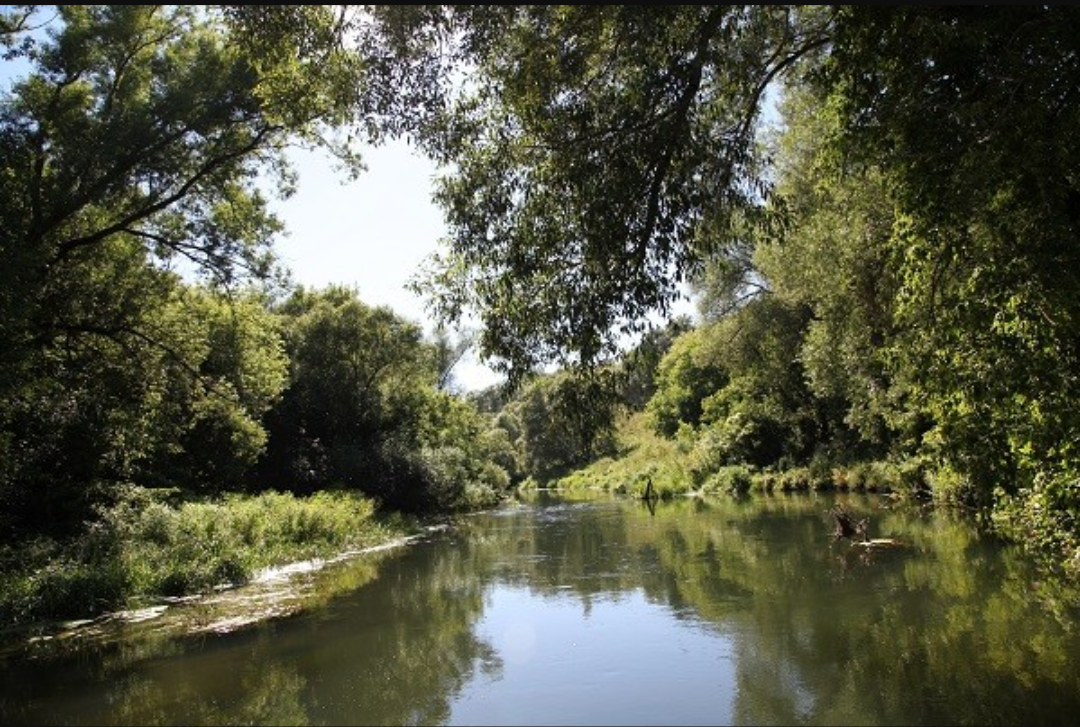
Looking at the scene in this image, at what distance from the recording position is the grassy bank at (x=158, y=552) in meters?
13.4

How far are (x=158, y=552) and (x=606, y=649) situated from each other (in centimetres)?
1063

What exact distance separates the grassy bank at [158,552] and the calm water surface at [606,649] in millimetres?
888

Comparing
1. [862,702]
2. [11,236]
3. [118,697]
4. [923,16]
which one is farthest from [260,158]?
[862,702]

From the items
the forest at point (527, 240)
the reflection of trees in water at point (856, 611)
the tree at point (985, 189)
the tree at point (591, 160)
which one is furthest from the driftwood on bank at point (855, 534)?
the tree at point (591, 160)

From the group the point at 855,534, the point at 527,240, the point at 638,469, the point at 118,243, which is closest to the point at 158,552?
the point at 118,243

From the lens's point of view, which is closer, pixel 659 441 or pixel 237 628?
pixel 237 628

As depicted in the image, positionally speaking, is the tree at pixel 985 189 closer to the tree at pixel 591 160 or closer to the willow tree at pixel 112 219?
the tree at pixel 591 160

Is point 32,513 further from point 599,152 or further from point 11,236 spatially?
point 599,152

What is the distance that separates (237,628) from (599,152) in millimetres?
9604

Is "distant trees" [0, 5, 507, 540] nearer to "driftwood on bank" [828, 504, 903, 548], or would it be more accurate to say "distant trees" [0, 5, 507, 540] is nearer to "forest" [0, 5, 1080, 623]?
"forest" [0, 5, 1080, 623]

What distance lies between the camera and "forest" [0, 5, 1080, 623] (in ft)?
23.5

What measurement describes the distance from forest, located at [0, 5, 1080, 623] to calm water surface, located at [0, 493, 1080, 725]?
1.67 m

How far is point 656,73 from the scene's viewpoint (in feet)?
25.2

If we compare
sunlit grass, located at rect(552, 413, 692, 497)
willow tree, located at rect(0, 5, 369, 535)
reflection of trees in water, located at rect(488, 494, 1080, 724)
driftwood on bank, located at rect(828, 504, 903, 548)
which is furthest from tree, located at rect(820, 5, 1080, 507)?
sunlit grass, located at rect(552, 413, 692, 497)
